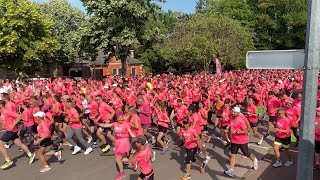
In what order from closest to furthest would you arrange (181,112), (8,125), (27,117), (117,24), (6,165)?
1. (6,165)
2. (8,125)
3. (27,117)
4. (181,112)
5. (117,24)

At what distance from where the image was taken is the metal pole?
140 inches

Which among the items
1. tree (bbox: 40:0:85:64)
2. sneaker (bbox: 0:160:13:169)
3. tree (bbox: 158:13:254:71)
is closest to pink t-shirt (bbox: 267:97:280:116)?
sneaker (bbox: 0:160:13:169)

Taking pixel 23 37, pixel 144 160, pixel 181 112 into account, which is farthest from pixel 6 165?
pixel 23 37

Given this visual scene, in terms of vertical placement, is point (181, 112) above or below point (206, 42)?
below

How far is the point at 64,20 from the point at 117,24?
17.4 m

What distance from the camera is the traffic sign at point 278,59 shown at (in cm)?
377

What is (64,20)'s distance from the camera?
1829 inches

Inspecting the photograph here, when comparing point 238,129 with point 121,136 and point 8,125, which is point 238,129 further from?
point 8,125

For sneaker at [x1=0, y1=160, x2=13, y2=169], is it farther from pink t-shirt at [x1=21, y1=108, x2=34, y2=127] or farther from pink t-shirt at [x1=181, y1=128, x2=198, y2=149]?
pink t-shirt at [x1=181, y1=128, x2=198, y2=149]

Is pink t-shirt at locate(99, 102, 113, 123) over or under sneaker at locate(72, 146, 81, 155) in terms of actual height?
over

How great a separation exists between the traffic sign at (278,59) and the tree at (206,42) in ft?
96.9

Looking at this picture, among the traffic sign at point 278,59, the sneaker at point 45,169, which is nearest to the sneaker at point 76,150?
the sneaker at point 45,169

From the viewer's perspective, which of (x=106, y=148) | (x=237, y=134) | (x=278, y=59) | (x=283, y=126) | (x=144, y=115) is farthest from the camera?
(x=144, y=115)

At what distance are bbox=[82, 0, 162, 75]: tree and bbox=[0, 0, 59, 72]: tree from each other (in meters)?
7.21
